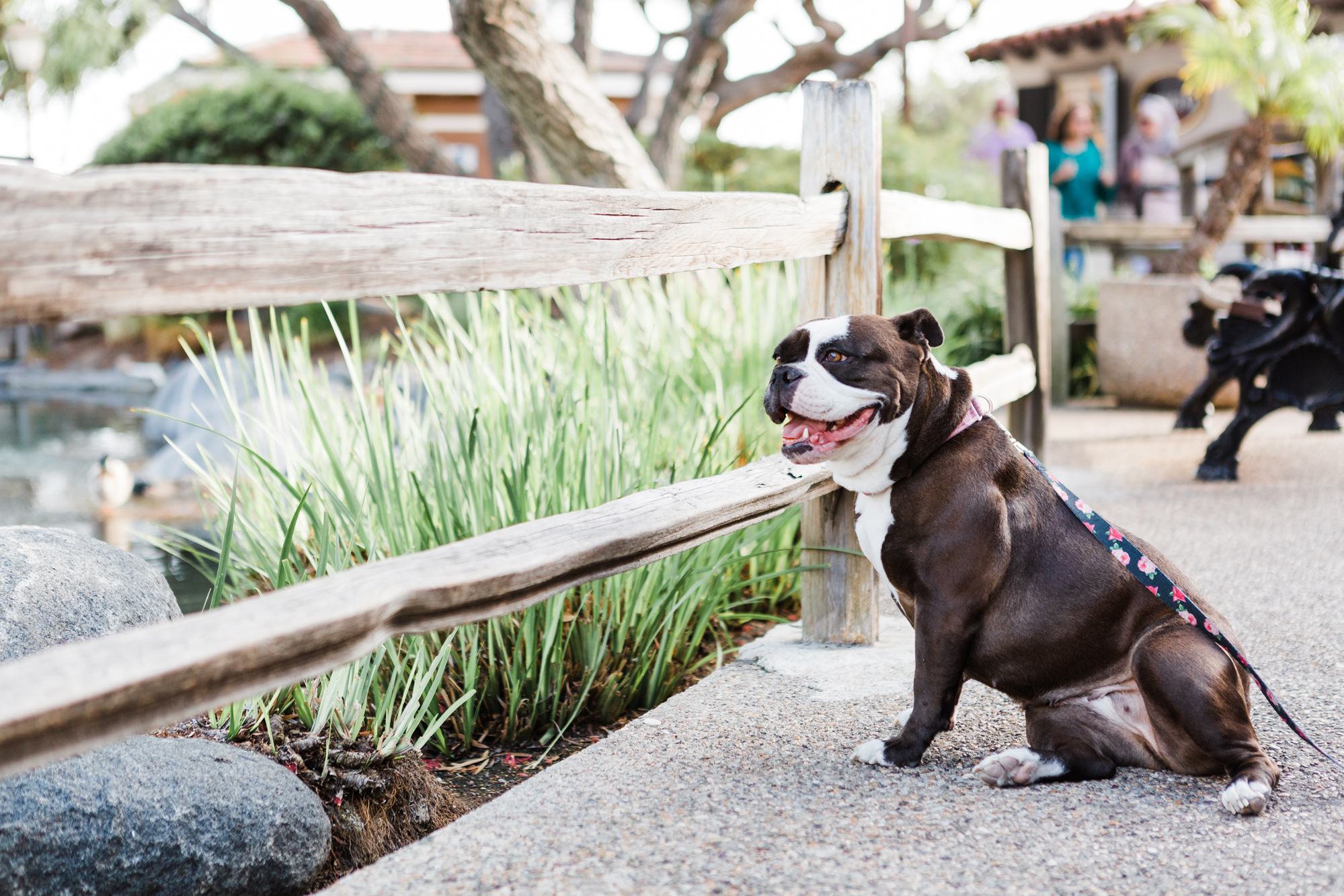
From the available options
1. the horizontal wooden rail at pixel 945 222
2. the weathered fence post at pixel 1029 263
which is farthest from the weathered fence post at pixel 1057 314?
the horizontal wooden rail at pixel 945 222

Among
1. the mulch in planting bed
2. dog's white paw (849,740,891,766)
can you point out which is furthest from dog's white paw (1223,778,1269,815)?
the mulch in planting bed

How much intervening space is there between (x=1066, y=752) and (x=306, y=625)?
4.70 feet

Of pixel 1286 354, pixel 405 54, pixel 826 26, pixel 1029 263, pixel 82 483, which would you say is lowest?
pixel 82 483

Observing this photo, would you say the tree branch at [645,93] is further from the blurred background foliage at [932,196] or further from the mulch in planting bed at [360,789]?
the mulch in planting bed at [360,789]

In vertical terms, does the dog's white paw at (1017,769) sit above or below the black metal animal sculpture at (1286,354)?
below

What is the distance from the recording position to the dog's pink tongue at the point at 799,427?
6.88 feet

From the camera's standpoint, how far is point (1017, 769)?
209 cm

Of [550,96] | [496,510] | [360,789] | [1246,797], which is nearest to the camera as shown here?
[1246,797]

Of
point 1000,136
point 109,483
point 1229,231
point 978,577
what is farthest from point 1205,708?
point 1000,136

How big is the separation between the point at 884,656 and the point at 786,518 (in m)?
0.66

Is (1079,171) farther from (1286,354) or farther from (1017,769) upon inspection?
(1017,769)

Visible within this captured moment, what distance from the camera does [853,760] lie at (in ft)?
7.34

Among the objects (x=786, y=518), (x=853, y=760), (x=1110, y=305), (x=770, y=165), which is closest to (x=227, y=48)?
(x=770, y=165)

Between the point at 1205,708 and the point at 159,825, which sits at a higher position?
the point at 1205,708
